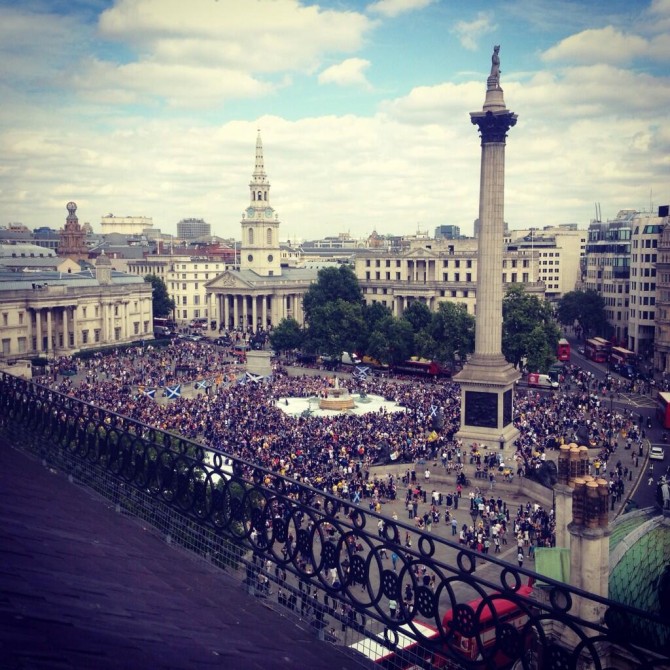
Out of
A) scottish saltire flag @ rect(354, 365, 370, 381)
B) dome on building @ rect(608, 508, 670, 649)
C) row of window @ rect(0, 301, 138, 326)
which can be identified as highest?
row of window @ rect(0, 301, 138, 326)

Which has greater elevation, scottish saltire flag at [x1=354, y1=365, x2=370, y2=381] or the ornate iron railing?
the ornate iron railing

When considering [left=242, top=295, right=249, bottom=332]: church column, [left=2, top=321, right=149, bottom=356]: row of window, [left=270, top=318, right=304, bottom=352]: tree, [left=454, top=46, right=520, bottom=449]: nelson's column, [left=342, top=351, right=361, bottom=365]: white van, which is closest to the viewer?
[left=454, top=46, right=520, bottom=449]: nelson's column

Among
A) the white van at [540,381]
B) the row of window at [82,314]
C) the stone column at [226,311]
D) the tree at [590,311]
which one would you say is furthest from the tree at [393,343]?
the stone column at [226,311]

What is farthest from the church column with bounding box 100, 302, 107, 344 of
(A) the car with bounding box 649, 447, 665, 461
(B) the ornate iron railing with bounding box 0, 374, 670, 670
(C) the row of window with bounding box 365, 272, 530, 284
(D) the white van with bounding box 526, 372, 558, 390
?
(B) the ornate iron railing with bounding box 0, 374, 670, 670

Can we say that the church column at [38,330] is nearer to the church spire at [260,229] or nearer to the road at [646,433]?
the church spire at [260,229]

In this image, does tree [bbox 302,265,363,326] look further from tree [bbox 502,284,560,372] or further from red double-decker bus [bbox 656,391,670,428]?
red double-decker bus [bbox 656,391,670,428]

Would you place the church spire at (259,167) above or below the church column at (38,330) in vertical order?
above
